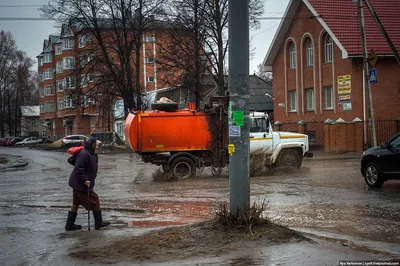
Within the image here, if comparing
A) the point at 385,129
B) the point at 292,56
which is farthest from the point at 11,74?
the point at 385,129

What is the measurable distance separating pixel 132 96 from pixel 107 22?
20.2ft

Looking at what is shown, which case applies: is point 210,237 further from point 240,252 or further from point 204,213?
point 204,213

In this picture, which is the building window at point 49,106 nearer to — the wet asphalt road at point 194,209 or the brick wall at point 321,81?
the brick wall at point 321,81

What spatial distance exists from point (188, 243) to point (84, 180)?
2.66 m

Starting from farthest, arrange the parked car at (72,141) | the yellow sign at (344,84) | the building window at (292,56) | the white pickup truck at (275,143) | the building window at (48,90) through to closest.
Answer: the building window at (48,90)
the parked car at (72,141)
the building window at (292,56)
the yellow sign at (344,84)
the white pickup truck at (275,143)

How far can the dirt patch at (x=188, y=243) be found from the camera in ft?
21.5

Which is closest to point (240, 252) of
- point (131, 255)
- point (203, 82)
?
point (131, 255)

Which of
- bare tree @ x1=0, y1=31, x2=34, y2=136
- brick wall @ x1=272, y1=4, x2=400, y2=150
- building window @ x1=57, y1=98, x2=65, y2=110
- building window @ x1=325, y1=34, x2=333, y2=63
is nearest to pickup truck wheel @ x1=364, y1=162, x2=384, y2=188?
brick wall @ x1=272, y1=4, x2=400, y2=150

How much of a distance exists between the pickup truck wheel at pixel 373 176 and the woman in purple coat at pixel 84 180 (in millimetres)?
7747

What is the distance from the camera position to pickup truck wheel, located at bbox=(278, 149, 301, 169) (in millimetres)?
19047

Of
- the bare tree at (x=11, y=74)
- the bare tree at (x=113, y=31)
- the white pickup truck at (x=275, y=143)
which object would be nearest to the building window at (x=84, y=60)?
the bare tree at (x=113, y=31)

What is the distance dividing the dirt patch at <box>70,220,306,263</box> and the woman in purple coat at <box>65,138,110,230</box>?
1.39 meters

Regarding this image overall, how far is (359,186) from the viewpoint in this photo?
14172mm

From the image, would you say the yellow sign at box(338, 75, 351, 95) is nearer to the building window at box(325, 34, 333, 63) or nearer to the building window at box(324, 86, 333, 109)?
the building window at box(324, 86, 333, 109)
